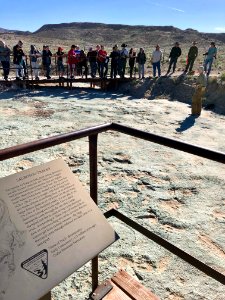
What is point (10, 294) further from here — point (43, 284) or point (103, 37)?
point (103, 37)

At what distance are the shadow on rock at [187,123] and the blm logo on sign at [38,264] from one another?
7.04 meters

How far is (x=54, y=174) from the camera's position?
5.42ft

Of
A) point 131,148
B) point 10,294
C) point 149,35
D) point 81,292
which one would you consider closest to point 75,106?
point 131,148

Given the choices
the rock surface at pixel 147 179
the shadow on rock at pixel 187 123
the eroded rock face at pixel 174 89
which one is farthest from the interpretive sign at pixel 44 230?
the eroded rock face at pixel 174 89

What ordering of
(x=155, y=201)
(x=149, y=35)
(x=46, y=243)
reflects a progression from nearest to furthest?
1. (x=46, y=243)
2. (x=155, y=201)
3. (x=149, y=35)

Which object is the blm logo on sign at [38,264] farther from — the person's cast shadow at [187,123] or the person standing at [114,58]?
the person standing at [114,58]

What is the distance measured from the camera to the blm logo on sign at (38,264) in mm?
1380

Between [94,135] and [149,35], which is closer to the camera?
[94,135]

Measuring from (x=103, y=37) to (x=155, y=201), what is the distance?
264ft

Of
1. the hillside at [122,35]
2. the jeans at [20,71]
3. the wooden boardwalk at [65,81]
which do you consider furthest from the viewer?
the hillside at [122,35]

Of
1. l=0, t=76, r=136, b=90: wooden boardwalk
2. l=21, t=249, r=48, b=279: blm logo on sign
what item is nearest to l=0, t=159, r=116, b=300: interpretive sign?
l=21, t=249, r=48, b=279: blm logo on sign

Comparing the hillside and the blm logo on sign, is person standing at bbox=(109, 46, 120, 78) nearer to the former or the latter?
the blm logo on sign

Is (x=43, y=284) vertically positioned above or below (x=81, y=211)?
below

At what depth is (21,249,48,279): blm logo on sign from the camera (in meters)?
1.38
